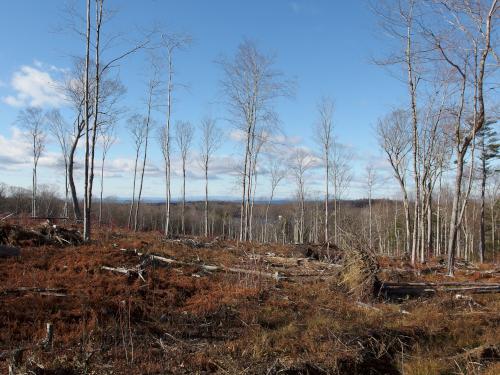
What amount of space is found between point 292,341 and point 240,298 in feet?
8.99

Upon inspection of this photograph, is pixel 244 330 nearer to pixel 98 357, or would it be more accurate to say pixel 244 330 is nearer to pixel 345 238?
pixel 98 357

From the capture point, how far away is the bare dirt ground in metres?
5.30

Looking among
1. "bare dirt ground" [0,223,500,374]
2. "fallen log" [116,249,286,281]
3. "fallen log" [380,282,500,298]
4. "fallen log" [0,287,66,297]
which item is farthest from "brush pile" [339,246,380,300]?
"fallen log" [0,287,66,297]

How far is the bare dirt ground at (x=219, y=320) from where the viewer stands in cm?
530

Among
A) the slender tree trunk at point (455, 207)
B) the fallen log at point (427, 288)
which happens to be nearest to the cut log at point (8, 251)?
the fallen log at point (427, 288)

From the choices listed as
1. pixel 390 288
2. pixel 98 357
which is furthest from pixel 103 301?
pixel 390 288

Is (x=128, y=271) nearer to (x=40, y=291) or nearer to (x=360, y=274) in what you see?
(x=40, y=291)

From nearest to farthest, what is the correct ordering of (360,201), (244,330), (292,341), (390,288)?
(292,341), (244,330), (390,288), (360,201)

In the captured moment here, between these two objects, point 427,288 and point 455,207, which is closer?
point 427,288

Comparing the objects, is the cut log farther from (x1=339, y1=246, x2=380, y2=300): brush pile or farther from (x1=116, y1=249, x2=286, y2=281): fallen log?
(x1=339, y1=246, x2=380, y2=300): brush pile

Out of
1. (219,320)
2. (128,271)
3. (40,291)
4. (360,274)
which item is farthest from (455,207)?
(40,291)

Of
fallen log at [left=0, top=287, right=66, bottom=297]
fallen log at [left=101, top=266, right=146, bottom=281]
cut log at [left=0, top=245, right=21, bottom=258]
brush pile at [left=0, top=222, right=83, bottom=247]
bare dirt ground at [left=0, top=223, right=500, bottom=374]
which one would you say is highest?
brush pile at [left=0, top=222, right=83, bottom=247]

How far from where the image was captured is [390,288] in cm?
1015

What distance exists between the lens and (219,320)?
7309 mm
